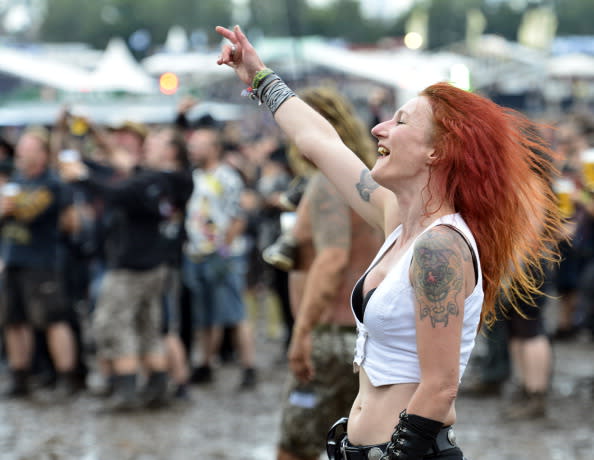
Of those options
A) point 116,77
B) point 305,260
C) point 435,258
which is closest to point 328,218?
point 305,260

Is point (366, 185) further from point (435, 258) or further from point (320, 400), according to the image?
point (320, 400)

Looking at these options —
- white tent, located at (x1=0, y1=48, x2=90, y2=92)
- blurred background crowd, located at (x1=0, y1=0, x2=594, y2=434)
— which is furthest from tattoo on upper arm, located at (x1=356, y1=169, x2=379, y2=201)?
white tent, located at (x1=0, y1=48, x2=90, y2=92)

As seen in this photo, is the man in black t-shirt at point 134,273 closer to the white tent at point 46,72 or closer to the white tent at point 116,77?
the white tent at point 116,77

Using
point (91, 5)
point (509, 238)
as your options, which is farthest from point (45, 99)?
point (91, 5)

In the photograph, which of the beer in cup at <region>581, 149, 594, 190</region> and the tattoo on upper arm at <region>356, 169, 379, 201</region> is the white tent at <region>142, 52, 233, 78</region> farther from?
the tattoo on upper arm at <region>356, 169, 379, 201</region>

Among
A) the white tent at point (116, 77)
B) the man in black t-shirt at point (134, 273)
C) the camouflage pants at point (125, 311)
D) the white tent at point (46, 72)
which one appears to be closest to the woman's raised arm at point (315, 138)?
the man in black t-shirt at point (134, 273)

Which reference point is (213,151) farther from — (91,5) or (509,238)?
(91,5)

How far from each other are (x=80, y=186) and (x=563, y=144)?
576 centimetres

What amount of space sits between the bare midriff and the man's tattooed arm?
0.23 meters

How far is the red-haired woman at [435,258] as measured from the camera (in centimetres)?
237

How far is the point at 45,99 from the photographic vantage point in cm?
3047

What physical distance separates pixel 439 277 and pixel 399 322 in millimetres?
178

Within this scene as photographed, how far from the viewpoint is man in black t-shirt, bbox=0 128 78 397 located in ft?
25.6

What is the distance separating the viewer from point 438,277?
2.36 m
